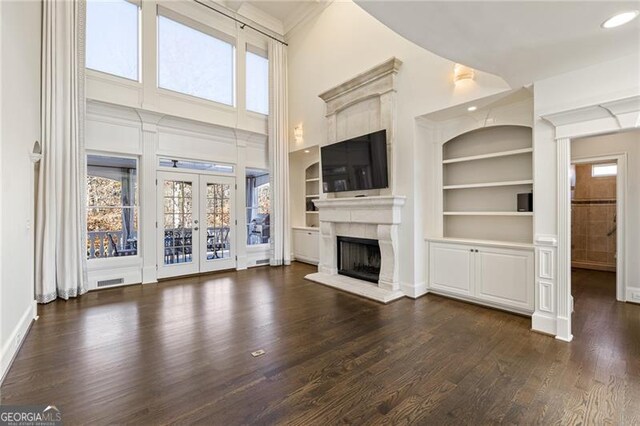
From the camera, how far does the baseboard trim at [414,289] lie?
173 inches

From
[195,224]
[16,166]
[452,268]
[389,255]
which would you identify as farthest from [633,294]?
[16,166]

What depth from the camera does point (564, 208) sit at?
9.94ft

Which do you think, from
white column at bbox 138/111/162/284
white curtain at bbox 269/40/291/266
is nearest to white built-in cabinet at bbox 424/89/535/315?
white curtain at bbox 269/40/291/266

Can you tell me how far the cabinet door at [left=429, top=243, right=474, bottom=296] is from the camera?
4.06m

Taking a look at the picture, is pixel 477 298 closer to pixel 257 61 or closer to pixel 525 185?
pixel 525 185

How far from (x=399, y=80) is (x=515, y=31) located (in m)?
2.44

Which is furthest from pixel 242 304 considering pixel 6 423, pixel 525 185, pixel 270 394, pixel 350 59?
pixel 350 59

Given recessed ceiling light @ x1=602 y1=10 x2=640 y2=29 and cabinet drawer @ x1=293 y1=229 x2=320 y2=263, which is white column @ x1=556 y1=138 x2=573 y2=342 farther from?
cabinet drawer @ x1=293 y1=229 x2=320 y2=263

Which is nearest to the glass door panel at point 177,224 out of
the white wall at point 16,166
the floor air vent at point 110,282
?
the floor air vent at point 110,282

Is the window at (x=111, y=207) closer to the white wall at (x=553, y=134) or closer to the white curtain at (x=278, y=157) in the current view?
the white curtain at (x=278, y=157)

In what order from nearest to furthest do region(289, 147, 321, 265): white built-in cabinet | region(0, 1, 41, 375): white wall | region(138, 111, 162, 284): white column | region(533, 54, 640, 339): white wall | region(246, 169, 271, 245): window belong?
1. region(0, 1, 41, 375): white wall
2. region(533, 54, 640, 339): white wall
3. region(138, 111, 162, 284): white column
4. region(246, 169, 271, 245): window
5. region(289, 147, 321, 265): white built-in cabinet

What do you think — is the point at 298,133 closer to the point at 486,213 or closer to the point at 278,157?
the point at 278,157

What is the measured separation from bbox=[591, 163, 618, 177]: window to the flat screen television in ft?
16.5

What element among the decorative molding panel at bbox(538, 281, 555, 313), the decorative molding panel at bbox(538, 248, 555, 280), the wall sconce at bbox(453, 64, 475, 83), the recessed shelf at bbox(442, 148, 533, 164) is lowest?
the decorative molding panel at bbox(538, 281, 555, 313)
